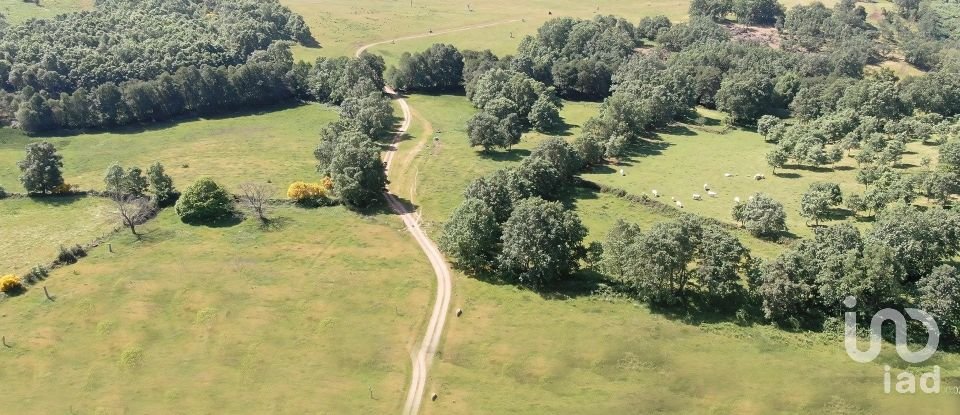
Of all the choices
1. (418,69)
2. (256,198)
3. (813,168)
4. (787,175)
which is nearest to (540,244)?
(256,198)

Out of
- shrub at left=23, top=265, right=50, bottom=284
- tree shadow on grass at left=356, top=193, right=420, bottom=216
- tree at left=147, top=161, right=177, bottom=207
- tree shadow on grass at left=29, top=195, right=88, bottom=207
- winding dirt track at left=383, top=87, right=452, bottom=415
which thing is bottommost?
winding dirt track at left=383, top=87, right=452, bottom=415

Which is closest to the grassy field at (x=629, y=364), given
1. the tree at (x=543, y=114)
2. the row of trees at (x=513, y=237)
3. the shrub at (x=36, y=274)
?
the row of trees at (x=513, y=237)

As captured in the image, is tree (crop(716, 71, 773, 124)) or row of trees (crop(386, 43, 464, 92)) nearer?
tree (crop(716, 71, 773, 124))

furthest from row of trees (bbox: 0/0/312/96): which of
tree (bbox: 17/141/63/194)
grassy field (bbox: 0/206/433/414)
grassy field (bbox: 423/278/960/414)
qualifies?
grassy field (bbox: 423/278/960/414)

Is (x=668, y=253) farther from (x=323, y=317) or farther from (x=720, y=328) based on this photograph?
(x=323, y=317)

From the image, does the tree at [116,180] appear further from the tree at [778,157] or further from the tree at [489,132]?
the tree at [778,157]

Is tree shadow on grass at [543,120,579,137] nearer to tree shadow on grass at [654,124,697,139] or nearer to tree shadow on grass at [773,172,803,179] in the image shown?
tree shadow on grass at [654,124,697,139]
